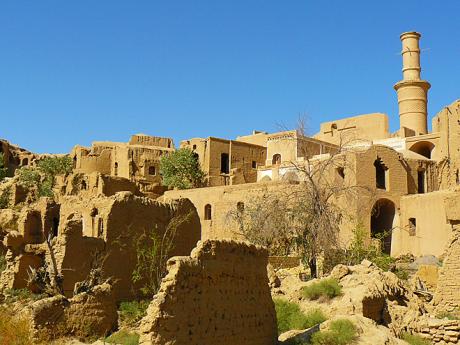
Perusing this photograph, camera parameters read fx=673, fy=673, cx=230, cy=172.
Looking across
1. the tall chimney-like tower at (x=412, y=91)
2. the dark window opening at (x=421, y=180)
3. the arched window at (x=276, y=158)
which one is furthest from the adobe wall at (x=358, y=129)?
the dark window opening at (x=421, y=180)

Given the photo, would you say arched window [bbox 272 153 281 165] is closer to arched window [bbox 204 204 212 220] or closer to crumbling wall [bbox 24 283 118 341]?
arched window [bbox 204 204 212 220]

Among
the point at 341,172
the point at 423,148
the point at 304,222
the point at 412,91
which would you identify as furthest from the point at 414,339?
the point at 412,91

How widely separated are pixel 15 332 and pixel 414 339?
790cm

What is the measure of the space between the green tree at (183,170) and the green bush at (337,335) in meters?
33.7

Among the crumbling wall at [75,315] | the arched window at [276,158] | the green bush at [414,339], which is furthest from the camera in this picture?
the arched window at [276,158]

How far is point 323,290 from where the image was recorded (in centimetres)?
1553

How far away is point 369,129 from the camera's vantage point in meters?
47.7

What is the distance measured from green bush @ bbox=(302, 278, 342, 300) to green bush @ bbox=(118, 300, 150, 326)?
417 centimetres

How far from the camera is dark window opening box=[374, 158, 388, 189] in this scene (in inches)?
1351

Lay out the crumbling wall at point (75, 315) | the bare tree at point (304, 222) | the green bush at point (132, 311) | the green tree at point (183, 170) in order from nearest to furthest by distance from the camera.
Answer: the crumbling wall at point (75, 315)
the green bush at point (132, 311)
the bare tree at point (304, 222)
the green tree at point (183, 170)

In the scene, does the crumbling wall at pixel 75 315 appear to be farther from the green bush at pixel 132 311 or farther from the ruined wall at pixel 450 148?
the ruined wall at pixel 450 148

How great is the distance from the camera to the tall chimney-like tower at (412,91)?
4525 cm

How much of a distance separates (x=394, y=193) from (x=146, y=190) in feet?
58.1

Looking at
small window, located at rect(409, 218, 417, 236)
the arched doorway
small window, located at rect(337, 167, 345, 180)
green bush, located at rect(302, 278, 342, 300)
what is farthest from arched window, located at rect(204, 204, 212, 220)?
green bush, located at rect(302, 278, 342, 300)
